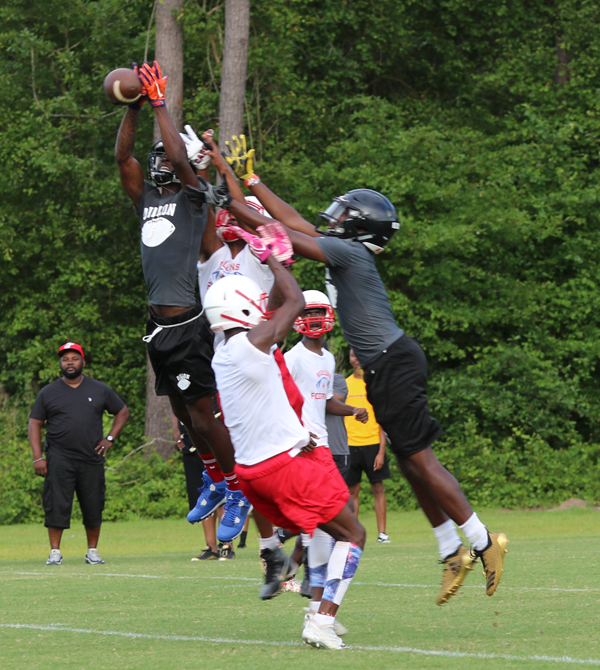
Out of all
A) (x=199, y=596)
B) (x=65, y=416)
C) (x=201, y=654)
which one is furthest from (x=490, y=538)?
A: (x=65, y=416)

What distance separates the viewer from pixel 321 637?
219 inches

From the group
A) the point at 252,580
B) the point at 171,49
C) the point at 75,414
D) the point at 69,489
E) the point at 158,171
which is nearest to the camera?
the point at 158,171

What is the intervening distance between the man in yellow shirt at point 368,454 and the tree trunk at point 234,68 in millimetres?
9091

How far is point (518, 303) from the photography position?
24125mm

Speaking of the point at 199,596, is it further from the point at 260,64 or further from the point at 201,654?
the point at 260,64

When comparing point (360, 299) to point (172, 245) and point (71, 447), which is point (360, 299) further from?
point (71, 447)

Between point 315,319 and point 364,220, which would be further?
point 315,319

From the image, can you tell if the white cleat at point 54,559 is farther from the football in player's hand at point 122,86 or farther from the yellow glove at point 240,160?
the yellow glove at point 240,160

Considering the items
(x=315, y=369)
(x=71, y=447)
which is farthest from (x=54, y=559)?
(x=315, y=369)

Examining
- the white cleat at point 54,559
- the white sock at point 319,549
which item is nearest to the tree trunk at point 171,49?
the white cleat at point 54,559

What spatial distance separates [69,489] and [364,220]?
308 inches

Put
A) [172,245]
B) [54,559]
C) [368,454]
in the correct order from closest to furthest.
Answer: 1. [172,245]
2. [54,559]
3. [368,454]

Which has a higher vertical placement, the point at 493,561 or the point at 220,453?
the point at 220,453

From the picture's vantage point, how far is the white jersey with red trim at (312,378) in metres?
8.97
